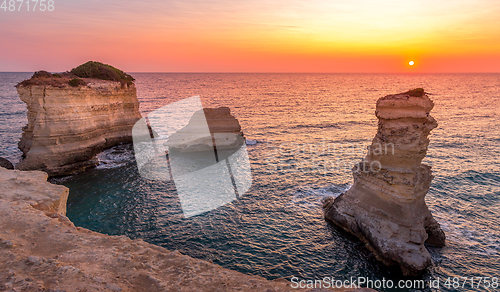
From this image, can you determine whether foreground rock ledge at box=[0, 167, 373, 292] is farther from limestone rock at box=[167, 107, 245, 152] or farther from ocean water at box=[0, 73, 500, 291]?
limestone rock at box=[167, 107, 245, 152]

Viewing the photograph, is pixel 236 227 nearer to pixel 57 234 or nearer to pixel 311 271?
pixel 311 271

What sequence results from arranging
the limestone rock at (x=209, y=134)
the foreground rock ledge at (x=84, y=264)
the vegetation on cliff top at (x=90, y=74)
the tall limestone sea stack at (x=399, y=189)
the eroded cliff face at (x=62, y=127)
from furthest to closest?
the limestone rock at (x=209, y=134), the vegetation on cliff top at (x=90, y=74), the eroded cliff face at (x=62, y=127), the tall limestone sea stack at (x=399, y=189), the foreground rock ledge at (x=84, y=264)

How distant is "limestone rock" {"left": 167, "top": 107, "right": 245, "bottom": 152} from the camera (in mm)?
32844

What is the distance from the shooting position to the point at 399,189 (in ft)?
49.3

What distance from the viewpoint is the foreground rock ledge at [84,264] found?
681 cm

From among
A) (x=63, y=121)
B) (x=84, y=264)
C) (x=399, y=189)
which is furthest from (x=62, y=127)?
(x=399, y=189)

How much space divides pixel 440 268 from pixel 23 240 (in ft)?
59.8

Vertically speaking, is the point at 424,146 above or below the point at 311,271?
above

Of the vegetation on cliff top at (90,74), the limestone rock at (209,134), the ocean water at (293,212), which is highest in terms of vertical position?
the vegetation on cliff top at (90,74)

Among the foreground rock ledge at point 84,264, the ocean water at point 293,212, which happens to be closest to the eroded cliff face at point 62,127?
the ocean water at point 293,212

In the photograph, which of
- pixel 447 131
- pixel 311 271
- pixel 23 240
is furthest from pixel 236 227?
pixel 447 131

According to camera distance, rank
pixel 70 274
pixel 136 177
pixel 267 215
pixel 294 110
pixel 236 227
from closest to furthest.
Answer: pixel 70 274, pixel 236 227, pixel 267 215, pixel 136 177, pixel 294 110

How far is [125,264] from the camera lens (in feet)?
26.3

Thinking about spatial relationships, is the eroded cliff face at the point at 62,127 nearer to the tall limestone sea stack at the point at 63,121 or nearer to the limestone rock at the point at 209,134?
the tall limestone sea stack at the point at 63,121
